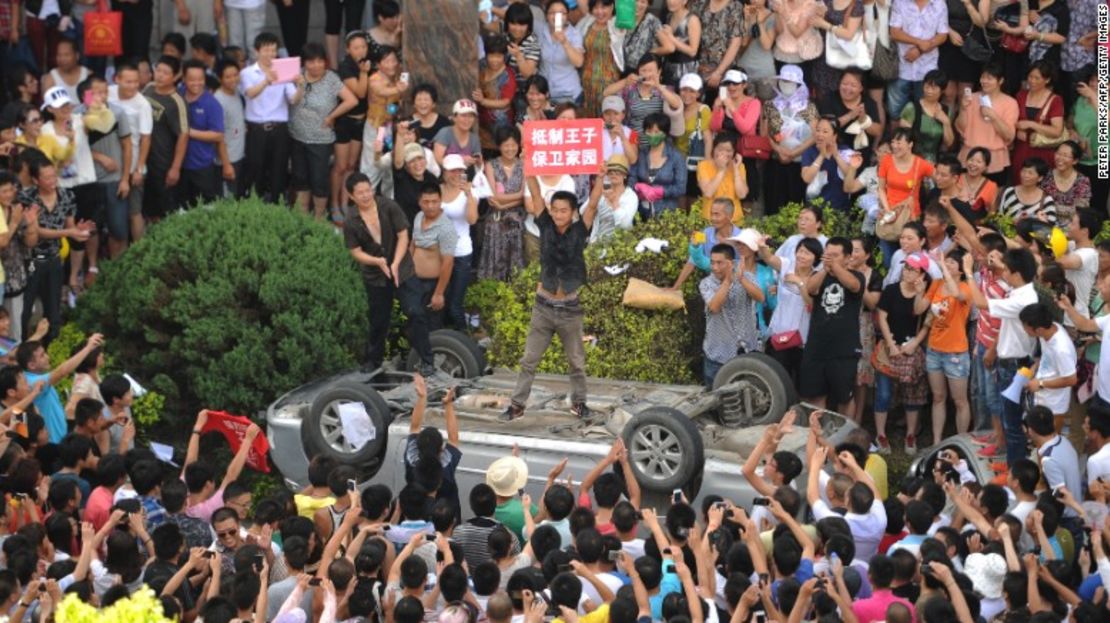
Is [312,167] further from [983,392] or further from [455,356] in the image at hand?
[983,392]

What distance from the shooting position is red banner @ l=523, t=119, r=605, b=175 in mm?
15648

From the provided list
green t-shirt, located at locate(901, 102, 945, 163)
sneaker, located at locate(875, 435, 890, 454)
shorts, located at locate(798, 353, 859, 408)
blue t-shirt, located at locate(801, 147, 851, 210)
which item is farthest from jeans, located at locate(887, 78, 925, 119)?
sneaker, located at locate(875, 435, 890, 454)

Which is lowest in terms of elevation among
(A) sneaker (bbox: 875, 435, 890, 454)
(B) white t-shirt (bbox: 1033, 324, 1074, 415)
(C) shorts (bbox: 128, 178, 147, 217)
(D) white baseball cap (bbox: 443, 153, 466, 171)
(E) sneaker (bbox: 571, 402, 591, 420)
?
(A) sneaker (bbox: 875, 435, 890, 454)

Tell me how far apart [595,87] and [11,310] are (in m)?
5.85

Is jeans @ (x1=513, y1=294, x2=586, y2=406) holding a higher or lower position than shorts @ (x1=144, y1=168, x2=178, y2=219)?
lower

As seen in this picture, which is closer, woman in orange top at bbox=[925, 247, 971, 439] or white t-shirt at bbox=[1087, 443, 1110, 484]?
white t-shirt at bbox=[1087, 443, 1110, 484]

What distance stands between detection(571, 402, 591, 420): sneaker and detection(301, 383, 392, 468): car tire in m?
1.41

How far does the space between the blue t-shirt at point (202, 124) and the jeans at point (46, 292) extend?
1990 mm

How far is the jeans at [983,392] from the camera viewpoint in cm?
1475

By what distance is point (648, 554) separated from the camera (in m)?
11.2

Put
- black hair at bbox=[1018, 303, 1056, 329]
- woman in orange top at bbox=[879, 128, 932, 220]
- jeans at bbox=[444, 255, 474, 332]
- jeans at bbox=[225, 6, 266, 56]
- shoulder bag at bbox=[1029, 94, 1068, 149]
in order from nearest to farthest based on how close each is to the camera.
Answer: black hair at bbox=[1018, 303, 1056, 329], woman in orange top at bbox=[879, 128, 932, 220], jeans at bbox=[444, 255, 474, 332], shoulder bag at bbox=[1029, 94, 1068, 149], jeans at bbox=[225, 6, 266, 56]

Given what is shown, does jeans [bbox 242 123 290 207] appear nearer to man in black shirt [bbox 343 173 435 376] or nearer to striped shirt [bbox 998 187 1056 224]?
man in black shirt [bbox 343 173 435 376]

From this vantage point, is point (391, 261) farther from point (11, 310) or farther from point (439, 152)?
point (11, 310)

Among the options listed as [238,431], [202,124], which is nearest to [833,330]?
[238,431]
